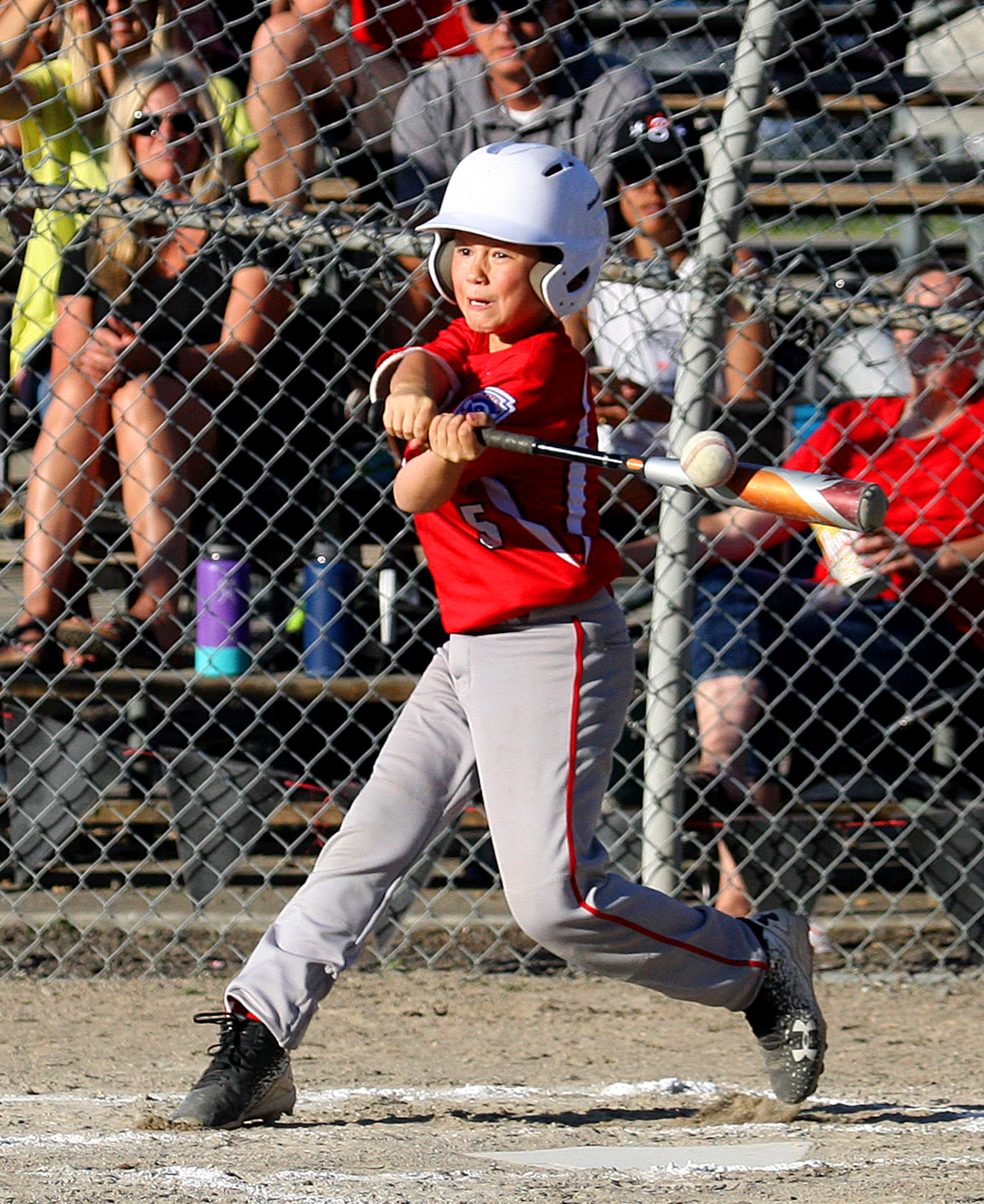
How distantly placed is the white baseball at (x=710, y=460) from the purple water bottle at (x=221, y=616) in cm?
224

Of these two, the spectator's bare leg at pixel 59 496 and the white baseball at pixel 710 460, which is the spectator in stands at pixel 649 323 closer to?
the spectator's bare leg at pixel 59 496

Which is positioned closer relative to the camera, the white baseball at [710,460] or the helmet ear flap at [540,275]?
the white baseball at [710,460]

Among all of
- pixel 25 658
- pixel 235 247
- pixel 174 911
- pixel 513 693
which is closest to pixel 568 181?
pixel 513 693

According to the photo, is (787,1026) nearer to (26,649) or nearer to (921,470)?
(921,470)

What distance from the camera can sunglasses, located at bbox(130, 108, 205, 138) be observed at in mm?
4492

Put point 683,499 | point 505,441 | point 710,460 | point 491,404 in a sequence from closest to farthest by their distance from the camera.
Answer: point 710,460 → point 505,441 → point 491,404 → point 683,499

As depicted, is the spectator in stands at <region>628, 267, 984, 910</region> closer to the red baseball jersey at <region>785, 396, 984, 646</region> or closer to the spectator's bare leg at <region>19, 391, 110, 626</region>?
the red baseball jersey at <region>785, 396, 984, 646</region>

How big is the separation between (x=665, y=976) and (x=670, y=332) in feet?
7.11

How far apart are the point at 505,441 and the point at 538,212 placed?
1.57 ft

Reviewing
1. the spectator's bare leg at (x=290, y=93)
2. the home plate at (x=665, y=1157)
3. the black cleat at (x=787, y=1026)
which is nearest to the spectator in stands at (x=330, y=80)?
the spectator's bare leg at (x=290, y=93)

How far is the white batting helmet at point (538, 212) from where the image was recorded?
2836 millimetres

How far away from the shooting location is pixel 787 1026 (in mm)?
3053

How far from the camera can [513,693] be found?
285cm

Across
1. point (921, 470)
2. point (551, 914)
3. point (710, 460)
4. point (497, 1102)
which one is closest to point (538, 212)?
point (710, 460)
